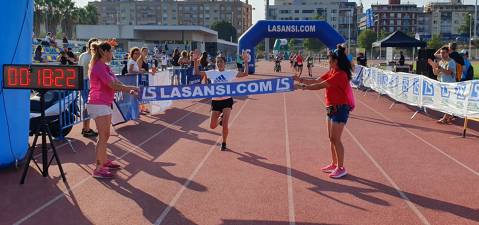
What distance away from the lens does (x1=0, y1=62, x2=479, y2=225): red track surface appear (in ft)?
18.1

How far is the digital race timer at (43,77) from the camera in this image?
6.42 meters

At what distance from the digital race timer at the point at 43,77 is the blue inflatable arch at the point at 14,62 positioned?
461 mm

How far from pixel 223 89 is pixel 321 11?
158m

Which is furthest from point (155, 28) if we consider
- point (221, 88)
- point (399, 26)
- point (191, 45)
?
point (399, 26)

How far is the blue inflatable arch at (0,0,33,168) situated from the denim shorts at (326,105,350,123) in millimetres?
4569

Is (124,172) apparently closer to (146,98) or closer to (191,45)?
(146,98)

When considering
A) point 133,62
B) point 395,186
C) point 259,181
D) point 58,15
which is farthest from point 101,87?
point 58,15

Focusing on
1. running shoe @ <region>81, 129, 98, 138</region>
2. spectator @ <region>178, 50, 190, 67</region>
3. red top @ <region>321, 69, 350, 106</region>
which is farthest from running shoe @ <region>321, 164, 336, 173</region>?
spectator @ <region>178, 50, 190, 67</region>

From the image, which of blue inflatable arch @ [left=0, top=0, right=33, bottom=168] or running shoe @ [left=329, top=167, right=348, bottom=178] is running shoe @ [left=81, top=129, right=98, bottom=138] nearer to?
blue inflatable arch @ [left=0, top=0, right=33, bottom=168]

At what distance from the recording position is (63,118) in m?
9.64

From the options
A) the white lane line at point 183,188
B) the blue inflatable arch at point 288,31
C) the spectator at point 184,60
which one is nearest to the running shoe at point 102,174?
the white lane line at point 183,188

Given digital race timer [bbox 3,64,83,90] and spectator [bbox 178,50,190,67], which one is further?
spectator [bbox 178,50,190,67]

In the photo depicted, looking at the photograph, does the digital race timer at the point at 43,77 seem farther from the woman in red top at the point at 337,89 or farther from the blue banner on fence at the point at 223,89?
the woman in red top at the point at 337,89

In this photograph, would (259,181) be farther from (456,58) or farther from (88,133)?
(456,58)
